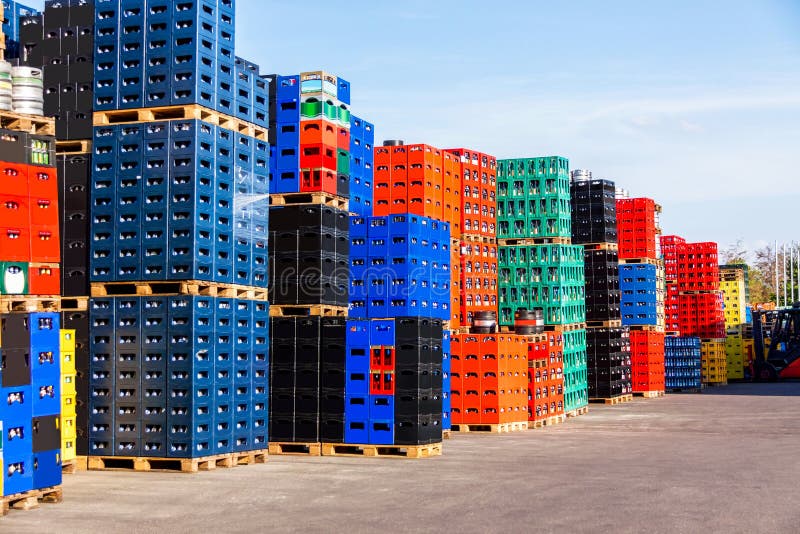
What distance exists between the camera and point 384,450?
17172mm

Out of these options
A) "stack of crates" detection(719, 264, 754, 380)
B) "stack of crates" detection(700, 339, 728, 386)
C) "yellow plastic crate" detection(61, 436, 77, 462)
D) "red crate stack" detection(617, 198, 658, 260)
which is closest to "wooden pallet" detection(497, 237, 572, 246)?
"red crate stack" detection(617, 198, 658, 260)

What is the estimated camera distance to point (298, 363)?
17406mm

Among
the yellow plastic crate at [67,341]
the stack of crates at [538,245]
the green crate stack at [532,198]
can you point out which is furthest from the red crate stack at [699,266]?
the yellow plastic crate at [67,341]

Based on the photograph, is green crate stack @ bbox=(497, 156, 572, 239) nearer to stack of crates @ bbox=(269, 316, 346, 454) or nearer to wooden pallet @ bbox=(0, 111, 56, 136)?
stack of crates @ bbox=(269, 316, 346, 454)

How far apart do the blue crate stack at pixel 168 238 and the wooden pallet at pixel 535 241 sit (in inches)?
440

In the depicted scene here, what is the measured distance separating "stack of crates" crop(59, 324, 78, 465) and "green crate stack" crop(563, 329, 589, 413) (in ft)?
45.8

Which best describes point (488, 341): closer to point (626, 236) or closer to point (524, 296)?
point (524, 296)

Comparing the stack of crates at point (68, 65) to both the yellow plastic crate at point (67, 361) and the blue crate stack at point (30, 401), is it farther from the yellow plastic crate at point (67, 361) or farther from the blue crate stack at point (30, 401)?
the blue crate stack at point (30, 401)

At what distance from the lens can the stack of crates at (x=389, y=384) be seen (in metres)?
17.0

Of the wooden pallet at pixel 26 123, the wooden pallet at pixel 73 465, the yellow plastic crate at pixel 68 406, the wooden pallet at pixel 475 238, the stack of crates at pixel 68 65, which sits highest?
the stack of crates at pixel 68 65

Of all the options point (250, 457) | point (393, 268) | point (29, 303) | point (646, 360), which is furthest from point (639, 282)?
point (29, 303)

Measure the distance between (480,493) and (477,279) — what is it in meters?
11.2

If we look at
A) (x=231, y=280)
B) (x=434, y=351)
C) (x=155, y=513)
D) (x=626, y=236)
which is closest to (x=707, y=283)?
(x=626, y=236)

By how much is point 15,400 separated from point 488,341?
11483mm
